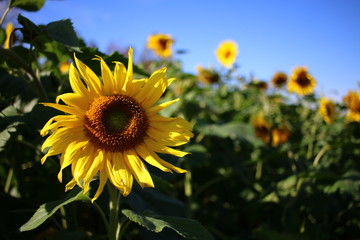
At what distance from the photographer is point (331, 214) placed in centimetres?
277

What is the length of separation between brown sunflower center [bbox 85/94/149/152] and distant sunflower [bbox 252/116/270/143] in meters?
2.49

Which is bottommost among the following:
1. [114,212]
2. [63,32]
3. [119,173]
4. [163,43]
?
[114,212]

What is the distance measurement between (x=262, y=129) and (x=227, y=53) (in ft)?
5.96

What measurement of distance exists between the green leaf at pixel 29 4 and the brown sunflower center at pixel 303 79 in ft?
10.4

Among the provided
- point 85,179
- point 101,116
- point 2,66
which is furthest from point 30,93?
point 85,179

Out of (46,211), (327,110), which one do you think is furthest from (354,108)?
(46,211)

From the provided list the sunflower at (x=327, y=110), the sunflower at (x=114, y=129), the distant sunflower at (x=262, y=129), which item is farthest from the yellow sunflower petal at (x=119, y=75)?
the distant sunflower at (x=262, y=129)

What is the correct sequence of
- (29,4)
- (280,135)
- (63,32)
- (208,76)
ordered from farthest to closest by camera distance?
1. (208,76)
2. (280,135)
3. (29,4)
4. (63,32)

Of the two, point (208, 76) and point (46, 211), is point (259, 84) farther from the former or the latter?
point (46, 211)

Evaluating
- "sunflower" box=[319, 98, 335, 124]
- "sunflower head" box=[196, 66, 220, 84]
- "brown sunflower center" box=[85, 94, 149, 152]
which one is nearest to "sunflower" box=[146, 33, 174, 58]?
"sunflower head" box=[196, 66, 220, 84]

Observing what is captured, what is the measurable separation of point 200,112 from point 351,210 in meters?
1.60

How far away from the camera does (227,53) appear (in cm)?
503

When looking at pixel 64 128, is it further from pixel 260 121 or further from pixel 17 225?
pixel 260 121

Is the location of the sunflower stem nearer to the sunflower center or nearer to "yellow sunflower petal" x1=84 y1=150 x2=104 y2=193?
"yellow sunflower petal" x1=84 y1=150 x2=104 y2=193
